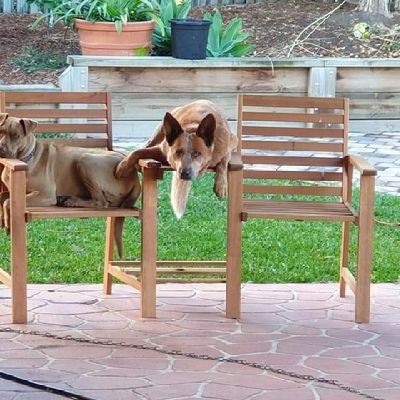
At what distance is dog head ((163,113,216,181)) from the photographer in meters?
4.89

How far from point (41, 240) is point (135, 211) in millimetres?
1594

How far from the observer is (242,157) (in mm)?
5438

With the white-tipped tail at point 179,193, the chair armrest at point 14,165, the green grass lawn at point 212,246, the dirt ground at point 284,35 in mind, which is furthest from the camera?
the dirt ground at point 284,35

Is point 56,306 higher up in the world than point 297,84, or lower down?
lower down

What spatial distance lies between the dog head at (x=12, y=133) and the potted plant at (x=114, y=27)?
4815 millimetres

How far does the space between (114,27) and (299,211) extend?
512cm

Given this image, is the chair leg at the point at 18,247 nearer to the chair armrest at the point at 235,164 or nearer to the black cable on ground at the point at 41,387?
the black cable on ground at the point at 41,387

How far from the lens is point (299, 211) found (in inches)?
202

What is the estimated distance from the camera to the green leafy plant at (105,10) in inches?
390

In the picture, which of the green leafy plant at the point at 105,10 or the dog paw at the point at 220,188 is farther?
the green leafy plant at the point at 105,10

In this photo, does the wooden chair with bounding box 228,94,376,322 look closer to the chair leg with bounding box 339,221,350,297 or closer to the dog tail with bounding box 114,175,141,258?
the chair leg with bounding box 339,221,350,297

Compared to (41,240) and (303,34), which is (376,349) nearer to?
(41,240)

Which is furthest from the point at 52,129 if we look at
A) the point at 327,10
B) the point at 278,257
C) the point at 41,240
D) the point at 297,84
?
the point at 327,10

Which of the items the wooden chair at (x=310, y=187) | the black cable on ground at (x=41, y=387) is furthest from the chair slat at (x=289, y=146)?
the black cable on ground at (x=41, y=387)
